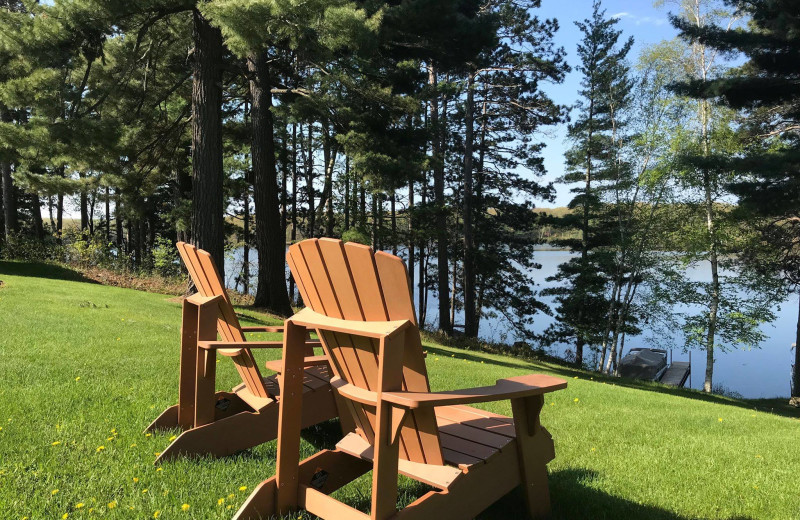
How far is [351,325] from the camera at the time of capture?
68.6 inches

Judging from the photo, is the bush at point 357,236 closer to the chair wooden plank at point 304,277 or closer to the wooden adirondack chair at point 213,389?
the wooden adirondack chair at point 213,389

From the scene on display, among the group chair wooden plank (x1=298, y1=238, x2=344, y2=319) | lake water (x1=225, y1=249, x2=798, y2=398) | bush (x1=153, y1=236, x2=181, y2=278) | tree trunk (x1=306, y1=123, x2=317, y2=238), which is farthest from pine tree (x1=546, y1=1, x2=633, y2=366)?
chair wooden plank (x1=298, y1=238, x2=344, y2=319)

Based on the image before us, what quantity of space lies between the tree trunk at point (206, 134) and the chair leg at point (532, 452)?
22.5ft

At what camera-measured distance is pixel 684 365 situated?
23.1 m

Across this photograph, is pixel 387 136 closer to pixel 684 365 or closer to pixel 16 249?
pixel 16 249

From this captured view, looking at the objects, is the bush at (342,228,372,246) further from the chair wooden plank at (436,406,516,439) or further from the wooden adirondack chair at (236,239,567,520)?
the wooden adirondack chair at (236,239,567,520)

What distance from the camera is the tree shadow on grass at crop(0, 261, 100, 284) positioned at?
11.5 meters

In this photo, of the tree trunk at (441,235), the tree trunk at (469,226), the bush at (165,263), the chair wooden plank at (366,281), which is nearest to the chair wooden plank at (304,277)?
the chair wooden plank at (366,281)

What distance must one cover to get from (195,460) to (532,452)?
1607 mm

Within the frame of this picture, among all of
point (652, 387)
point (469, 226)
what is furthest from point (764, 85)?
point (469, 226)

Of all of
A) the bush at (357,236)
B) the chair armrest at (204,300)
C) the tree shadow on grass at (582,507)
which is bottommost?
the tree shadow on grass at (582,507)

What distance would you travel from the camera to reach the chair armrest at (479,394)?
1517 millimetres

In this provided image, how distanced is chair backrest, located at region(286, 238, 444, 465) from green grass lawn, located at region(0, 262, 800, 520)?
673mm

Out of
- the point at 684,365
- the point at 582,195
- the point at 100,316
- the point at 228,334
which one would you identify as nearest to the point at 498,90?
the point at 582,195
